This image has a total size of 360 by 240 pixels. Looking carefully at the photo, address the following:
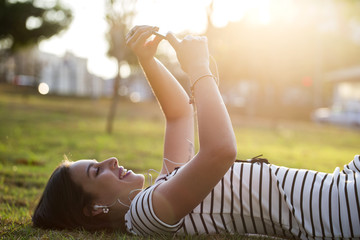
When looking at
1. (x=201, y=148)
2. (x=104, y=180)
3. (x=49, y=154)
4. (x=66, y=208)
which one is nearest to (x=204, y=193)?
(x=201, y=148)

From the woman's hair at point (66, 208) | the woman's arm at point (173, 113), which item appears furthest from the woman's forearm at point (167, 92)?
the woman's hair at point (66, 208)

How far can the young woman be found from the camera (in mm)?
1815

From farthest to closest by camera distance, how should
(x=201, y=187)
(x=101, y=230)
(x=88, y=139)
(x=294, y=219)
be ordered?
(x=88, y=139) < (x=101, y=230) < (x=294, y=219) < (x=201, y=187)

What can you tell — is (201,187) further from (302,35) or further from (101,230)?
(302,35)

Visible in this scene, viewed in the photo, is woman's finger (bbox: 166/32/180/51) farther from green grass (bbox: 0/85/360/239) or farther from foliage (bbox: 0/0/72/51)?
foliage (bbox: 0/0/72/51)

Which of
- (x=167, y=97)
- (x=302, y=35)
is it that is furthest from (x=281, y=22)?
(x=167, y=97)

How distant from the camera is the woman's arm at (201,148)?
175 centimetres

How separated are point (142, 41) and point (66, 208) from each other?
1.04m

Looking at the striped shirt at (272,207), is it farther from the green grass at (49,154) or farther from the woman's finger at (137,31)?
the woman's finger at (137,31)

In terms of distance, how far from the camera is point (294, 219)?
2.10 meters

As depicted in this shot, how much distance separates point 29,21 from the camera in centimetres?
2511

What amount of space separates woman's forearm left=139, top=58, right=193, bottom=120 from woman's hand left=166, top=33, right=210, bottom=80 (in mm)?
522

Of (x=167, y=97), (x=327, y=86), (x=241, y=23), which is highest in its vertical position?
(x=241, y=23)

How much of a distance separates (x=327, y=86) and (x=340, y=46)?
3447mm
